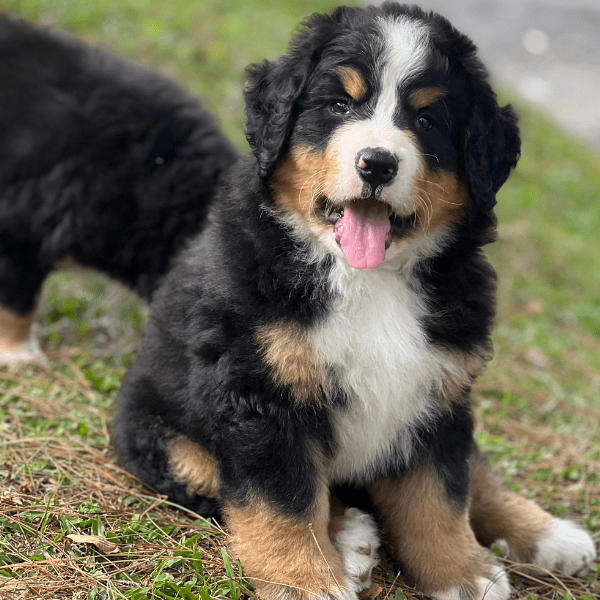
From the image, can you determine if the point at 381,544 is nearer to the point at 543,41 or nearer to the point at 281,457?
the point at 281,457

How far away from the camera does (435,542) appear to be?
287cm

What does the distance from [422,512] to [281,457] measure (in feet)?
2.16

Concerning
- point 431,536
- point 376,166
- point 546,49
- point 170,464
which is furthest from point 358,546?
point 546,49

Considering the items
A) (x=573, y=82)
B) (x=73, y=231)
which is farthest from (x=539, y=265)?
(x=573, y=82)

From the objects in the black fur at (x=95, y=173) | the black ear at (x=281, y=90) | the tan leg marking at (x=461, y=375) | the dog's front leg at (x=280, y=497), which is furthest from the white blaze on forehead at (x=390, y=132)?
the black fur at (x=95, y=173)

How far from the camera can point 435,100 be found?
2.66 metres

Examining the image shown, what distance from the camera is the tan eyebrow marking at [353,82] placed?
2604mm

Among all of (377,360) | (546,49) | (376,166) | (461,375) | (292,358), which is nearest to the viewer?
(376,166)

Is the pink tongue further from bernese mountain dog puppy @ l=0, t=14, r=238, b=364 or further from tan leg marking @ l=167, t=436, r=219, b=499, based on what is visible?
bernese mountain dog puppy @ l=0, t=14, r=238, b=364

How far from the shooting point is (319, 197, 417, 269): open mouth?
102 inches

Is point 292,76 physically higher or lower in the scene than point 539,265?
higher

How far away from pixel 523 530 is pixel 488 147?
64.8 inches

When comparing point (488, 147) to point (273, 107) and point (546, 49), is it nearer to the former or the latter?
point (273, 107)

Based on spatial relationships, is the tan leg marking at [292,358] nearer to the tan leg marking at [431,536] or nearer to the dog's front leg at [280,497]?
the dog's front leg at [280,497]
